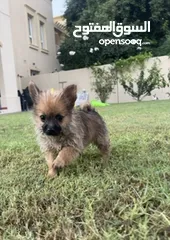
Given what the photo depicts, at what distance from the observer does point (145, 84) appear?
15.5 metres

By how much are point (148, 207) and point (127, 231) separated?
0.22 metres

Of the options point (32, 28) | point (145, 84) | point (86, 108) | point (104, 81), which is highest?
point (32, 28)

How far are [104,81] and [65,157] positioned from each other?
1468 cm

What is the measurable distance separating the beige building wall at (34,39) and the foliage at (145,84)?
19.2ft

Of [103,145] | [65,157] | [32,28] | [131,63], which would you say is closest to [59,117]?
[65,157]

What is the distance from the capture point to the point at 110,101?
17062 mm

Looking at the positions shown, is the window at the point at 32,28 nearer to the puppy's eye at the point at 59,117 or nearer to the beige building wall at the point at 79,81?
the beige building wall at the point at 79,81

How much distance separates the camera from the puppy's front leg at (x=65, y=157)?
2078 millimetres

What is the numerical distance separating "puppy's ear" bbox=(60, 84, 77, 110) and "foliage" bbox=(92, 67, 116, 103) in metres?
14.3

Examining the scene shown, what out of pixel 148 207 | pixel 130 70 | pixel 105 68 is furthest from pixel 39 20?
pixel 148 207

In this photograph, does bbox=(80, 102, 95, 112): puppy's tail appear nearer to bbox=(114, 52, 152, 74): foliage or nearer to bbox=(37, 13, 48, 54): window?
bbox=(114, 52, 152, 74): foliage

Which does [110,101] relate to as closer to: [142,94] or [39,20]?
[142,94]

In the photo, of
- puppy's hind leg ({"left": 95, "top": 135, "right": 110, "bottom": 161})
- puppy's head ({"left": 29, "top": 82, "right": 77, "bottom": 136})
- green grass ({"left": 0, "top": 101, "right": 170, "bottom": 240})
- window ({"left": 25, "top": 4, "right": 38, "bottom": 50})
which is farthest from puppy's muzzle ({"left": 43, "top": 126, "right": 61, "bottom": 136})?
window ({"left": 25, "top": 4, "right": 38, "bottom": 50})

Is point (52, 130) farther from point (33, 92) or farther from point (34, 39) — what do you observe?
point (34, 39)
